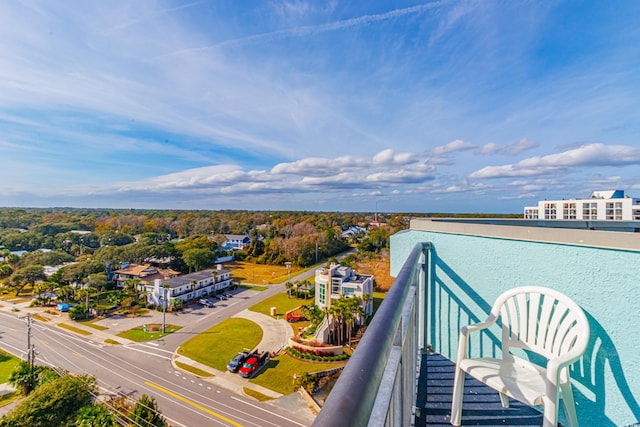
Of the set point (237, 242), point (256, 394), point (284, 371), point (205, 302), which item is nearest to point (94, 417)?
point (256, 394)

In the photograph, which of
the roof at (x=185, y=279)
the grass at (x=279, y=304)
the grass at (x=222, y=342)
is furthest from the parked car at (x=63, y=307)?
the grass at (x=279, y=304)

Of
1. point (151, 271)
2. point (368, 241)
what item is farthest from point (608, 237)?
point (368, 241)

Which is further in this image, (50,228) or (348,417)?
(50,228)

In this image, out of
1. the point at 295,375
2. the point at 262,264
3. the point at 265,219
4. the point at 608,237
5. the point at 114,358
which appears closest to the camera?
the point at 608,237

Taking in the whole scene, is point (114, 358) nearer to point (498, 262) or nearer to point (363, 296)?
point (363, 296)

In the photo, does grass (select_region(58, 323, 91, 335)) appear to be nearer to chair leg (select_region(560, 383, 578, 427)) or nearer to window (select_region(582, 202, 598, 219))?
chair leg (select_region(560, 383, 578, 427))

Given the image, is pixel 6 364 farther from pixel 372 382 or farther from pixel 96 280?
pixel 372 382
